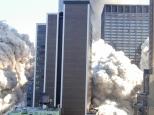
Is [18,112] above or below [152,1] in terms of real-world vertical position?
below

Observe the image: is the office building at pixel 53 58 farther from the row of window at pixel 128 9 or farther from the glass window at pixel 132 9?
the glass window at pixel 132 9

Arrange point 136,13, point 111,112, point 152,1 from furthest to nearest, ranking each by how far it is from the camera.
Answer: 1. point 136,13
2. point 111,112
3. point 152,1

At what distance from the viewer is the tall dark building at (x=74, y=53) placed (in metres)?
94.8

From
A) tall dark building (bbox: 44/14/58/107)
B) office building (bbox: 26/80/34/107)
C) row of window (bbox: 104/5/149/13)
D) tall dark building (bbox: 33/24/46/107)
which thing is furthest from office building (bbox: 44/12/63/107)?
row of window (bbox: 104/5/149/13)

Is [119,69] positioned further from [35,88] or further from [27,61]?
[27,61]

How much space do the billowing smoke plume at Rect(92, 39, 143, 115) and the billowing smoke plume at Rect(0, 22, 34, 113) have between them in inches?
813

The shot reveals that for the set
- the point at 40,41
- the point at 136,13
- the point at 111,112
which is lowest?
the point at 111,112

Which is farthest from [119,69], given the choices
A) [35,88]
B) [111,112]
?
[35,88]

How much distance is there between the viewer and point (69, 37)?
9744 centimetres

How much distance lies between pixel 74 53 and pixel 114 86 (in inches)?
509

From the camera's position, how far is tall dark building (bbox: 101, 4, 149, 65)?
466 feet

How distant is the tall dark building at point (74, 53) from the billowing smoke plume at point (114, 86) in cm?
656

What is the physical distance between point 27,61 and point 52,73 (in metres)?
25.1

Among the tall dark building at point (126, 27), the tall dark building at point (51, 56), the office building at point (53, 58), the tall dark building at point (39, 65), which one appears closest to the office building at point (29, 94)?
the tall dark building at point (39, 65)
